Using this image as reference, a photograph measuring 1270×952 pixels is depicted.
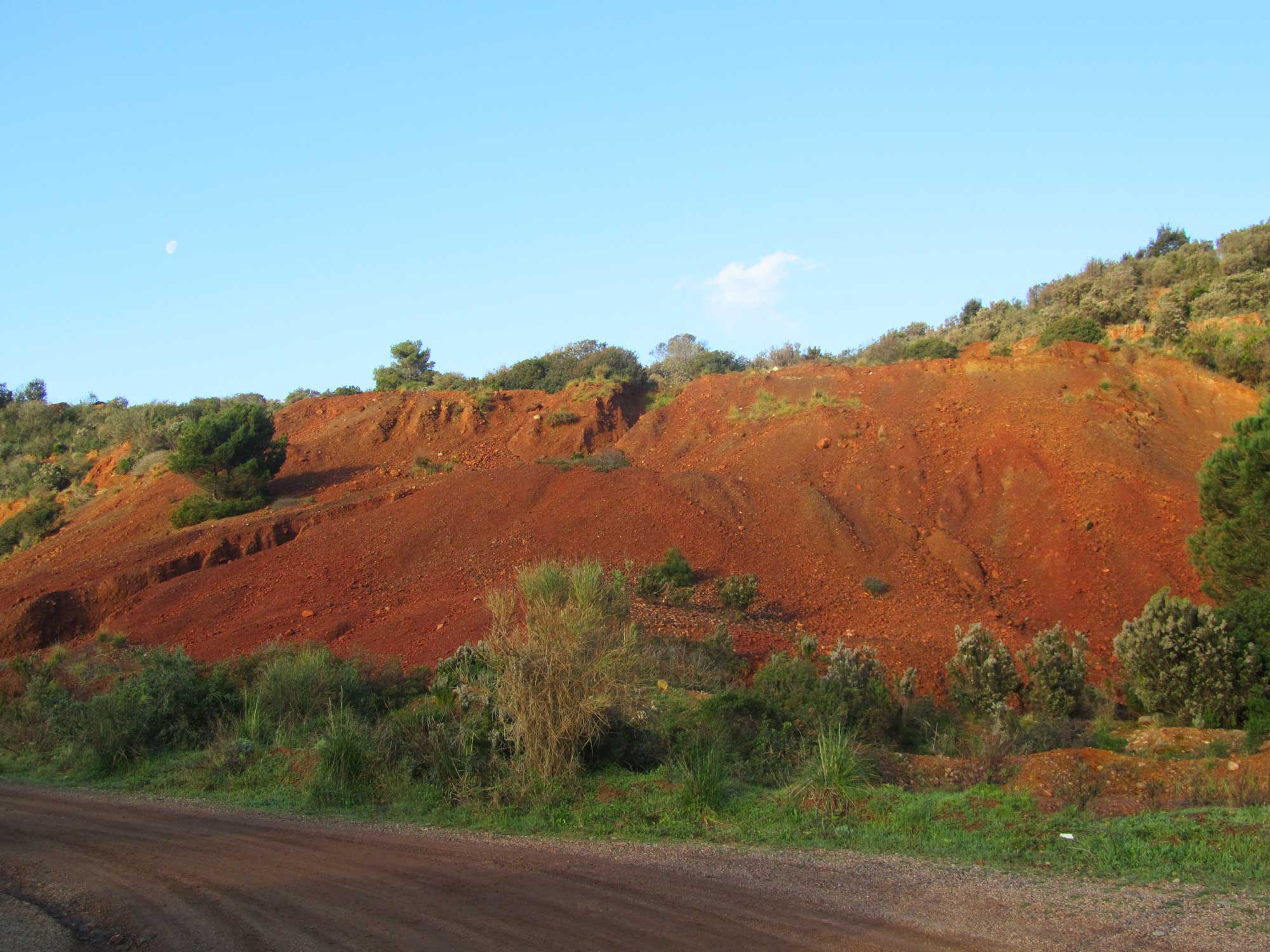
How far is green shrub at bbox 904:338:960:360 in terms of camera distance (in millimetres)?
42375

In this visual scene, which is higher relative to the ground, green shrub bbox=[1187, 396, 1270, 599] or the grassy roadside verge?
green shrub bbox=[1187, 396, 1270, 599]

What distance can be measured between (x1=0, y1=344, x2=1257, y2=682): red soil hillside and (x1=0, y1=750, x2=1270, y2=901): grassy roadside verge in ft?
27.5

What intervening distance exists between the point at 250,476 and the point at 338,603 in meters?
13.6

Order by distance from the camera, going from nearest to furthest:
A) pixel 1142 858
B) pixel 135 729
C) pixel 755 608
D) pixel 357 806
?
pixel 1142 858 < pixel 357 806 < pixel 135 729 < pixel 755 608

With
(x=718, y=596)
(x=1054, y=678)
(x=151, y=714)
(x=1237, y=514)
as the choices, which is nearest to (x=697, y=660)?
(x=1054, y=678)

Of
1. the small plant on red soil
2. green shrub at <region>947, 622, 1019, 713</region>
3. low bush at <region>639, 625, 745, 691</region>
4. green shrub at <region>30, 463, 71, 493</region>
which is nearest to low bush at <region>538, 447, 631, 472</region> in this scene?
low bush at <region>639, 625, 745, 691</region>

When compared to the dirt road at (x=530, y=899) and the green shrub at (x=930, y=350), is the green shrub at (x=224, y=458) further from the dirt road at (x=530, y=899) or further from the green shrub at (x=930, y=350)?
the dirt road at (x=530, y=899)

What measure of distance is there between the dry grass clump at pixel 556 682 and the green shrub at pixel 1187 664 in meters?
9.18

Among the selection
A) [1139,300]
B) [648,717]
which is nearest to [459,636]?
[648,717]

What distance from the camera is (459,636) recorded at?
18.7m

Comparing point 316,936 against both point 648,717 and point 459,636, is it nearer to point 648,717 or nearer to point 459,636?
point 648,717

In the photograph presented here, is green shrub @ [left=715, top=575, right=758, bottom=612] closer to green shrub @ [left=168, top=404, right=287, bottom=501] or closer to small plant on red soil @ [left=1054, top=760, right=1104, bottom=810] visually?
small plant on red soil @ [left=1054, top=760, right=1104, bottom=810]

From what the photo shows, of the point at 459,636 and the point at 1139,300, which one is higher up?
the point at 1139,300

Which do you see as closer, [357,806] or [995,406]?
[357,806]
